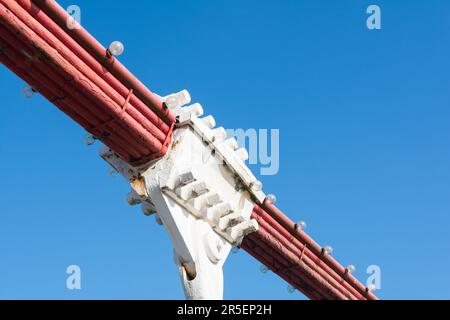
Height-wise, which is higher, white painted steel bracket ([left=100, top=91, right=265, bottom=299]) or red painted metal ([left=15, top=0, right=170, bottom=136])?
red painted metal ([left=15, top=0, right=170, bottom=136])

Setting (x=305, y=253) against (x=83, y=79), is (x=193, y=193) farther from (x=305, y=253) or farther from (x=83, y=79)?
(x=305, y=253)

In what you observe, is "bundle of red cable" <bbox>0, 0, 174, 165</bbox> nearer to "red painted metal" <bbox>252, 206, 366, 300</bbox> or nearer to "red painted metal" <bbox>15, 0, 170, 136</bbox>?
"red painted metal" <bbox>15, 0, 170, 136</bbox>

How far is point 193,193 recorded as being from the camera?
11102 millimetres

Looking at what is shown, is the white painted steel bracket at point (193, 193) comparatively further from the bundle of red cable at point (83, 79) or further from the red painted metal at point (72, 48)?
the red painted metal at point (72, 48)

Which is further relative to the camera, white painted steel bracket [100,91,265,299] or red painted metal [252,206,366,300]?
red painted metal [252,206,366,300]

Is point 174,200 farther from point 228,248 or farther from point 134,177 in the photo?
point 228,248

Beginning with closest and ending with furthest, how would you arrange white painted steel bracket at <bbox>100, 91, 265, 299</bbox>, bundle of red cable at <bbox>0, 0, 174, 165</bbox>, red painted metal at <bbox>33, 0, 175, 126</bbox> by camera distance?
bundle of red cable at <bbox>0, 0, 174, 165</bbox> < red painted metal at <bbox>33, 0, 175, 126</bbox> < white painted steel bracket at <bbox>100, 91, 265, 299</bbox>

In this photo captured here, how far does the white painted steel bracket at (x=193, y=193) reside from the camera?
10.8 metres

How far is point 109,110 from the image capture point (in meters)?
9.89

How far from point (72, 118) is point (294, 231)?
5.88 metres

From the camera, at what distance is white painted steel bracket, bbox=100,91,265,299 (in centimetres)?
1080

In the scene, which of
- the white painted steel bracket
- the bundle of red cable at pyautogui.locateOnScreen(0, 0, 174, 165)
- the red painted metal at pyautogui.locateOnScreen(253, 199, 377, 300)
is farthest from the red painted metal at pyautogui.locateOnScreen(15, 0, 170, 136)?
the red painted metal at pyautogui.locateOnScreen(253, 199, 377, 300)

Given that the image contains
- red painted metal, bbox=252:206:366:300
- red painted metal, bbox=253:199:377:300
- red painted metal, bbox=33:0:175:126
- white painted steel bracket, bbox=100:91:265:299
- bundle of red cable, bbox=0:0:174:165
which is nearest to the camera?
bundle of red cable, bbox=0:0:174:165

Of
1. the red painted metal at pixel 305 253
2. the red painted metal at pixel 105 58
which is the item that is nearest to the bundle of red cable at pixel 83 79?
the red painted metal at pixel 105 58
